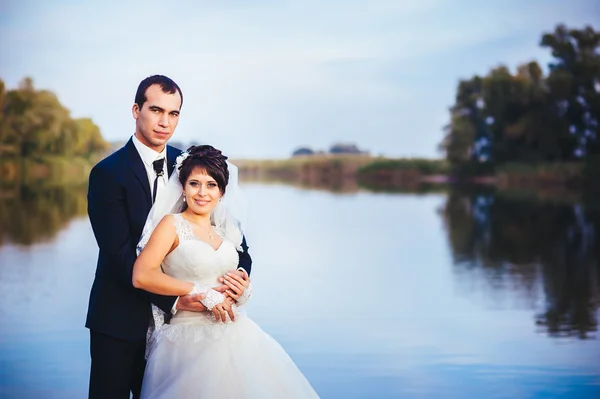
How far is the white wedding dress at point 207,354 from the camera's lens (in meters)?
2.77

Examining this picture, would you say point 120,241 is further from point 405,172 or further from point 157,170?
point 405,172

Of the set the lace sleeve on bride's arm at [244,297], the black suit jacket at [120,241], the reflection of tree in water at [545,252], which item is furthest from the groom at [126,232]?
the reflection of tree in water at [545,252]

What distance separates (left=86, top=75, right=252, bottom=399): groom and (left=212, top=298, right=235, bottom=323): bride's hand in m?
0.05

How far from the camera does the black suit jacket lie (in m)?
2.81

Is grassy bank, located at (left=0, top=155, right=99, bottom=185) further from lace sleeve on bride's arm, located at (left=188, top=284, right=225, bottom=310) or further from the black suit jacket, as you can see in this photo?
lace sleeve on bride's arm, located at (left=188, top=284, right=225, bottom=310)

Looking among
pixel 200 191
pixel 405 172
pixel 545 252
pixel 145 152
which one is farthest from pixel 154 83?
pixel 405 172

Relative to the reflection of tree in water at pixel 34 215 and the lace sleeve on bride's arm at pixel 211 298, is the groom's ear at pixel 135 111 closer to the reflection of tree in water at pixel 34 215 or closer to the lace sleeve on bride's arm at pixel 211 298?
the lace sleeve on bride's arm at pixel 211 298

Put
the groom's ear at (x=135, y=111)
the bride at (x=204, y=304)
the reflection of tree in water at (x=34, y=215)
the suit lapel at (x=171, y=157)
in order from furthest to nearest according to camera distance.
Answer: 1. the reflection of tree in water at (x=34, y=215)
2. the suit lapel at (x=171, y=157)
3. the groom's ear at (x=135, y=111)
4. the bride at (x=204, y=304)

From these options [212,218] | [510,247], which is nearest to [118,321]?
[212,218]

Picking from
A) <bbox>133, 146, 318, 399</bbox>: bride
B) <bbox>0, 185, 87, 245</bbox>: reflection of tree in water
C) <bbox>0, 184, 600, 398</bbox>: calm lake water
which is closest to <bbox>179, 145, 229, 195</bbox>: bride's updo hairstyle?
<bbox>133, 146, 318, 399</bbox>: bride

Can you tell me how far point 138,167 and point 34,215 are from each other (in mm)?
16480

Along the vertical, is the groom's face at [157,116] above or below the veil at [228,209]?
above

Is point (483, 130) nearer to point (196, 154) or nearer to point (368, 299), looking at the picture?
point (368, 299)

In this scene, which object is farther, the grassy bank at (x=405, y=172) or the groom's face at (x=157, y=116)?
the grassy bank at (x=405, y=172)
